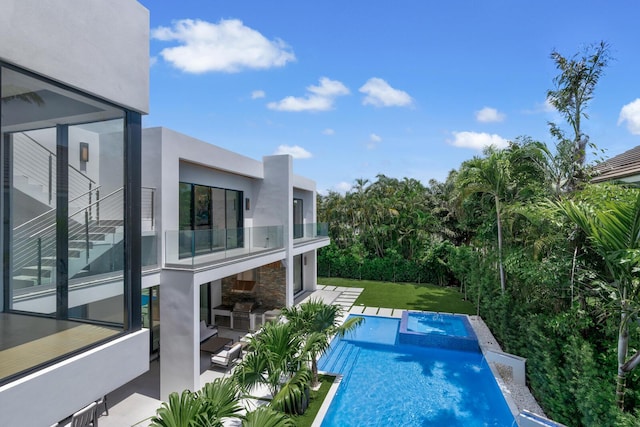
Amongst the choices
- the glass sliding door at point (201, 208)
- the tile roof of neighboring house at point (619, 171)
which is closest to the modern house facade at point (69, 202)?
the glass sliding door at point (201, 208)

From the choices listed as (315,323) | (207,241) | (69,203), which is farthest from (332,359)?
(69,203)

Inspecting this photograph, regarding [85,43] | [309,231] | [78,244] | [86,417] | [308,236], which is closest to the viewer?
[85,43]

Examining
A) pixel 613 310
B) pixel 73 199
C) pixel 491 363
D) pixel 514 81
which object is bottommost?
pixel 491 363

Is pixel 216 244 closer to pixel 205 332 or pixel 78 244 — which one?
pixel 205 332

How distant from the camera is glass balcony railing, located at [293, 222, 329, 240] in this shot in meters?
19.4

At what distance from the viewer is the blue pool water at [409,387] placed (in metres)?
9.41

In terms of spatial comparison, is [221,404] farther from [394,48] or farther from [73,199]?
[394,48]

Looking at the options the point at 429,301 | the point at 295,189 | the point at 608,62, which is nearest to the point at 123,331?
the point at 608,62

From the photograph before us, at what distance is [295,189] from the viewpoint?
72.5ft

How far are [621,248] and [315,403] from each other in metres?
8.12

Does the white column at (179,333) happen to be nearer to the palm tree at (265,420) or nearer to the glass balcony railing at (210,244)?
the glass balcony railing at (210,244)

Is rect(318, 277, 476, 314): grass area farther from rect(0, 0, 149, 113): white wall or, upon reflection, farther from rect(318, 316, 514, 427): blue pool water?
rect(0, 0, 149, 113): white wall

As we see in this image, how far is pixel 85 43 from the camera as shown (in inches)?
182

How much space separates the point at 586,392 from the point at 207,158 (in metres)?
12.9
